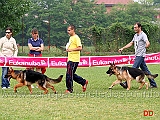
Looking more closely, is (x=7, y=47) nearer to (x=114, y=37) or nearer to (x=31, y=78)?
(x=31, y=78)

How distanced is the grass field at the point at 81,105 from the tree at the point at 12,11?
989 inches

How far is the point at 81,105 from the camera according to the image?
838 centimetres

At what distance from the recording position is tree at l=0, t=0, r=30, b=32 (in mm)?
35438

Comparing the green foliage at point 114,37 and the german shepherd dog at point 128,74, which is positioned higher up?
the green foliage at point 114,37

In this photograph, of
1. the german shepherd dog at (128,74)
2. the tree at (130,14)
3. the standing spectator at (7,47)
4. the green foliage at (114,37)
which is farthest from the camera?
the tree at (130,14)

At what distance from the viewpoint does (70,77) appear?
33.9 feet

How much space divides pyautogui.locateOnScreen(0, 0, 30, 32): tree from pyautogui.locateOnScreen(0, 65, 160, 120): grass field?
25.1 meters

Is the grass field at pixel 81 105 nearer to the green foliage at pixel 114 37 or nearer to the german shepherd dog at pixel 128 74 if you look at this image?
the german shepherd dog at pixel 128 74

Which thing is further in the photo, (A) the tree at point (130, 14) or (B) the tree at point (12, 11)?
(A) the tree at point (130, 14)

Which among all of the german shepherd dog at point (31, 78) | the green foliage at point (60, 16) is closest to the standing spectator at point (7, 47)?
the german shepherd dog at point (31, 78)

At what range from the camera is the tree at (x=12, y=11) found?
116 feet

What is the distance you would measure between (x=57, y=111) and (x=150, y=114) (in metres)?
1.63

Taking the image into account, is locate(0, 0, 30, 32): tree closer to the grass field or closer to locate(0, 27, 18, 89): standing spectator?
locate(0, 27, 18, 89): standing spectator

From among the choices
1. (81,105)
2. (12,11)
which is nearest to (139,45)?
(81,105)
